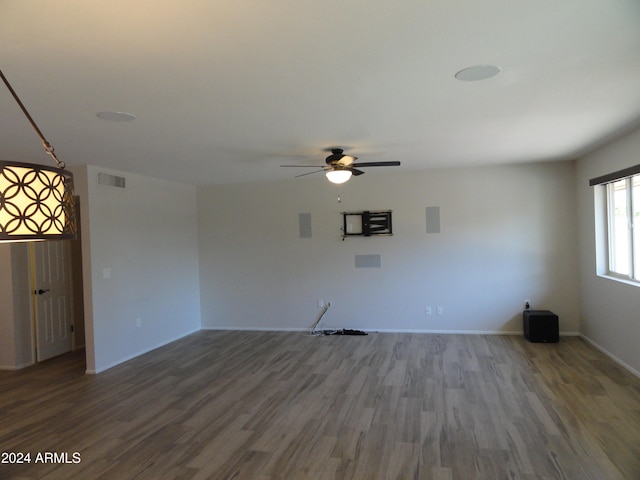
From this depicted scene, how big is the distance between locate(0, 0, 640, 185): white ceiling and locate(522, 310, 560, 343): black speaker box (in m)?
2.48

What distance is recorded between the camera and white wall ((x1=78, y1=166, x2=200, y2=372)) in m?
4.94

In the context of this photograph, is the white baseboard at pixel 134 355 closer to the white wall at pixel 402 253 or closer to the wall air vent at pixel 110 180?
the white wall at pixel 402 253

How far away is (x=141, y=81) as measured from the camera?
2.48 m

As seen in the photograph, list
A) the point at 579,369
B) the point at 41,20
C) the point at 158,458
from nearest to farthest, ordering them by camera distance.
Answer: the point at 41,20 → the point at 158,458 → the point at 579,369

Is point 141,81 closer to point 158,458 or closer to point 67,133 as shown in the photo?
point 67,133

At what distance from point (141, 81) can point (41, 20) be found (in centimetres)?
71

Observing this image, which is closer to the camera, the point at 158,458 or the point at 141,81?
the point at 141,81

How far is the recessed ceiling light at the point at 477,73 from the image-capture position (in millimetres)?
2416

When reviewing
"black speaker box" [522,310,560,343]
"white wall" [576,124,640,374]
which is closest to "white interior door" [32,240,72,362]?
"black speaker box" [522,310,560,343]

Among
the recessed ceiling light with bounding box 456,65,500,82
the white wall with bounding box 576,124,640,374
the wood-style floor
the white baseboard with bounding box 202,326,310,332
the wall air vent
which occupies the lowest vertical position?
the wood-style floor

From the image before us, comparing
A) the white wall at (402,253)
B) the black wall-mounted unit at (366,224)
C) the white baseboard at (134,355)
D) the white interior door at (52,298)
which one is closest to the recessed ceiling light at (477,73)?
the white wall at (402,253)

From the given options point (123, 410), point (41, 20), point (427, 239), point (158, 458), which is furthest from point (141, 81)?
point (427, 239)

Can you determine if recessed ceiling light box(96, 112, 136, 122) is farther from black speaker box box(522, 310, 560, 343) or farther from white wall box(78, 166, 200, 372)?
black speaker box box(522, 310, 560, 343)

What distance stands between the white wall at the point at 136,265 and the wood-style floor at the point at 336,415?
1.39 ft
